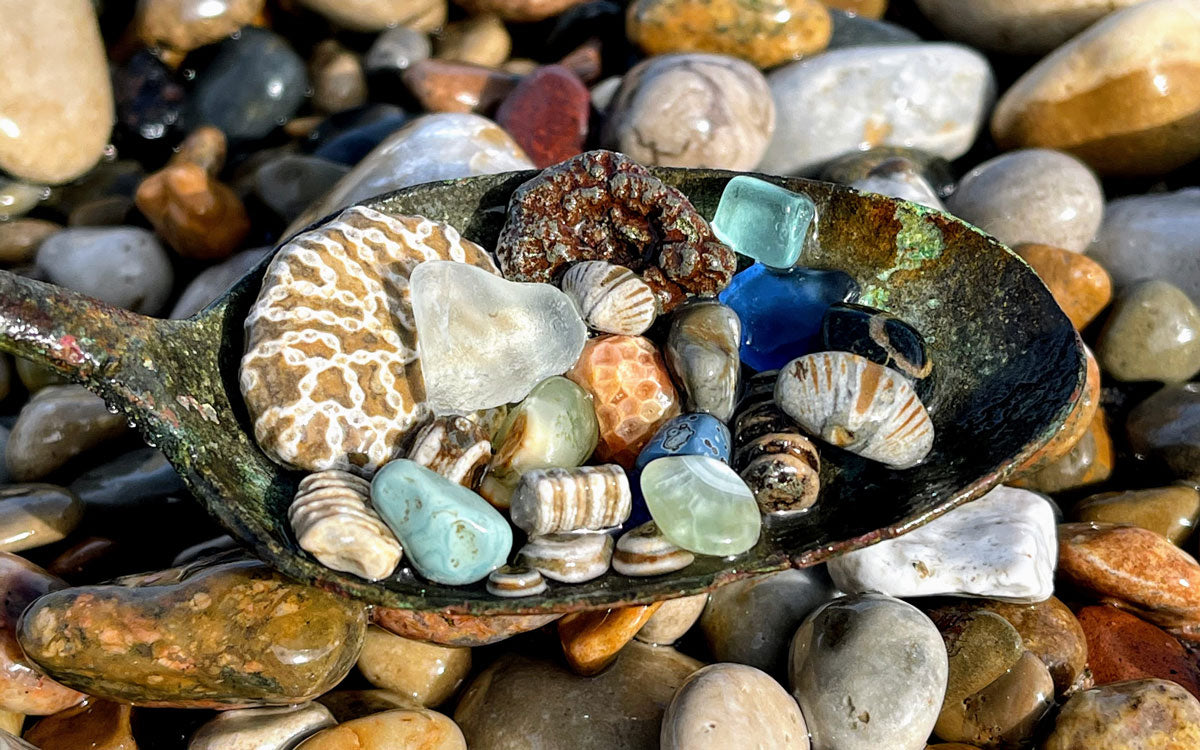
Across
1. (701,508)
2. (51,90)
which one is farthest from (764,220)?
(51,90)

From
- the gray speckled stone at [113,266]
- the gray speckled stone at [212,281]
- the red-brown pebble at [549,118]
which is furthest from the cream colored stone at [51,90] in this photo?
the red-brown pebble at [549,118]

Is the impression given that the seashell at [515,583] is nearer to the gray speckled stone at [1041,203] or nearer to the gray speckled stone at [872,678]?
the gray speckled stone at [872,678]

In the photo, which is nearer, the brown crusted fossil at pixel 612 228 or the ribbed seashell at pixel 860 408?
the ribbed seashell at pixel 860 408

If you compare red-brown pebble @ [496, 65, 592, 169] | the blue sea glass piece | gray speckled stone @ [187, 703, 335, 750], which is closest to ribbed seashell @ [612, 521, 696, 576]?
the blue sea glass piece

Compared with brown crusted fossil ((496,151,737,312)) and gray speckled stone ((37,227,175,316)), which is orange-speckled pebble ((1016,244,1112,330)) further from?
gray speckled stone ((37,227,175,316))

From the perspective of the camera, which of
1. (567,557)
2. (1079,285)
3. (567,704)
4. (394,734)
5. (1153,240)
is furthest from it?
(1153,240)

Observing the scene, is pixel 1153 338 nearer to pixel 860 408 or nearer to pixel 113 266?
pixel 860 408
